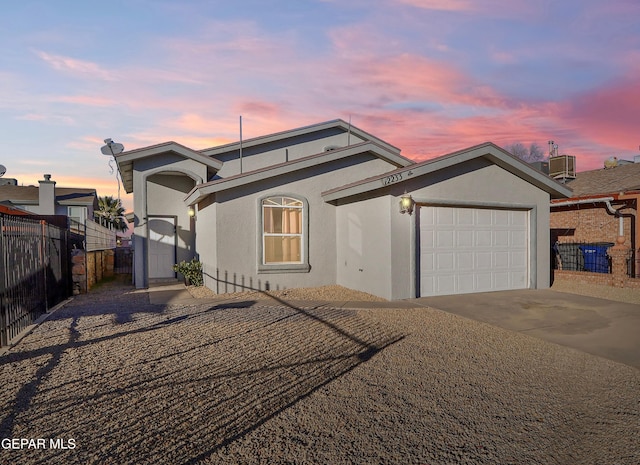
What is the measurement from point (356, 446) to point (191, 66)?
1085 centimetres

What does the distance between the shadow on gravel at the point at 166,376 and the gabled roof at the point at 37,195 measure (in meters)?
28.8

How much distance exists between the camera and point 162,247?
1431 centimetres

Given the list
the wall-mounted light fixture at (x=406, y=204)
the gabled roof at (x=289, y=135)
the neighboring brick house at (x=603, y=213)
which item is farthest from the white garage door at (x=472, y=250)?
the gabled roof at (x=289, y=135)

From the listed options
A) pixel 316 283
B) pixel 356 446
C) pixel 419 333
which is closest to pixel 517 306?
pixel 419 333

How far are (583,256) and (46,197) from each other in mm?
34069

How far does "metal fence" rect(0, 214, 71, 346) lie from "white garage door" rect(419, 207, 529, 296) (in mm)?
8423

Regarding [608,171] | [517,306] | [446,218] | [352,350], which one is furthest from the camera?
[608,171]

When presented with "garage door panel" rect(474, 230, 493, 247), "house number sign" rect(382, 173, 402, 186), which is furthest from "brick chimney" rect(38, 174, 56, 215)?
"garage door panel" rect(474, 230, 493, 247)

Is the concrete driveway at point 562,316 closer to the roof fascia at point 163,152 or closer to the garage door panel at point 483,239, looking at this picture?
the garage door panel at point 483,239

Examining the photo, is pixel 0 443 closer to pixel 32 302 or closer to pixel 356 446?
pixel 356 446

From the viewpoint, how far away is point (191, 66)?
37.0 ft

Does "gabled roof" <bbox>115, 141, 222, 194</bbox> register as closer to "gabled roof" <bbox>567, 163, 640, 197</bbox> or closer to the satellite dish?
the satellite dish

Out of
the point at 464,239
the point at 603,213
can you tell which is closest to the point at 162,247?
the point at 464,239

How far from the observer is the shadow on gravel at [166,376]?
339 centimetres
